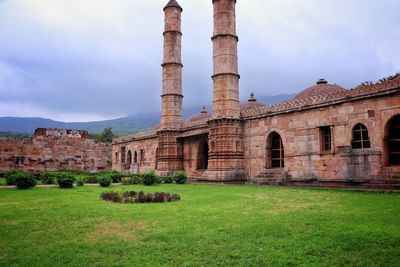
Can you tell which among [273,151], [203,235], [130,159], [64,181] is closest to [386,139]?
[273,151]

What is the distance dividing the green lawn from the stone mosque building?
15.6 ft

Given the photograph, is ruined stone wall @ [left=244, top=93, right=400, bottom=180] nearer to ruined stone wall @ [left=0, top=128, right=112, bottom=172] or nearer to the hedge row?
the hedge row

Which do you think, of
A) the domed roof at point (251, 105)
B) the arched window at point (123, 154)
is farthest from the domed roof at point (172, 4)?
the arched window at point (123, 154)

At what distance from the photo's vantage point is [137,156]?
2723 cm

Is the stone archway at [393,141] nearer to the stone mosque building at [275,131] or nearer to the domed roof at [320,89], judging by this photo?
the stone mosque building at [275,131]

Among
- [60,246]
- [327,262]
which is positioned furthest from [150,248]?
[327,262]

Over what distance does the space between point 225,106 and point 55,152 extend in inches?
678

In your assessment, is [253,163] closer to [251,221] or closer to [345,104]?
[345,104]

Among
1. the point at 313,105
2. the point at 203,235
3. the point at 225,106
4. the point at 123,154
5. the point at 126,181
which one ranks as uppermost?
the point at 225,106

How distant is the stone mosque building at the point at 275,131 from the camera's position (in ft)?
38.5

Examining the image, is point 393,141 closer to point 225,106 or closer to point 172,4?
point 225,106

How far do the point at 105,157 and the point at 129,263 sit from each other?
2866 cm

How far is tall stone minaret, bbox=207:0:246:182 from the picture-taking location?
642 inches

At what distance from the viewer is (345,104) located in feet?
41.8
